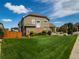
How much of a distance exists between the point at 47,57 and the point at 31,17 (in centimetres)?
3566

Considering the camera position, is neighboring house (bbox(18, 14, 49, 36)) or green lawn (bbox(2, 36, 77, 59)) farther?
neighboring house (bbox(18, 14, 49, 36))

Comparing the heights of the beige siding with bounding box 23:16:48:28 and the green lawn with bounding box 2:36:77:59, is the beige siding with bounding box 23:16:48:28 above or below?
above

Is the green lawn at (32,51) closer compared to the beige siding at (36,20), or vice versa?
the green lawn at (32,51)

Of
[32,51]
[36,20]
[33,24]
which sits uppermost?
[36,20]

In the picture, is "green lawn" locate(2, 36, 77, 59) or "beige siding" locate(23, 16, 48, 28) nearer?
"green lawn" locate(2, 36, 77, 59)

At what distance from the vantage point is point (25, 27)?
4734 cm

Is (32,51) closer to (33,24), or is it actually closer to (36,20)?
(33,24)

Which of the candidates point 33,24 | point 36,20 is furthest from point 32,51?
point 36,20

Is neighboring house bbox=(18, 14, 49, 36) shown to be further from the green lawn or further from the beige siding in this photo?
the green lawn

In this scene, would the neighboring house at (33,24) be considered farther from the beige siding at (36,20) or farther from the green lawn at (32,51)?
the green lawn at (32,51)

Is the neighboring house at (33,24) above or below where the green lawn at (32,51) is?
above

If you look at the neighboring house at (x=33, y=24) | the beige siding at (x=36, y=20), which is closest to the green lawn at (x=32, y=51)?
the neighboring house at (x=33, y=24)

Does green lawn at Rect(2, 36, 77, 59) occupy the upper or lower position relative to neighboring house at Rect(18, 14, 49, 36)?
lower

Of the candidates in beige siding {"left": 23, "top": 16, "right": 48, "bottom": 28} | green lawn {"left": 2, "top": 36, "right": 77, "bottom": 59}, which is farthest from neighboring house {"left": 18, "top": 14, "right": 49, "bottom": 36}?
green lawn {"left": 2, "top": 36, "right": 77, "bottom": 59}
